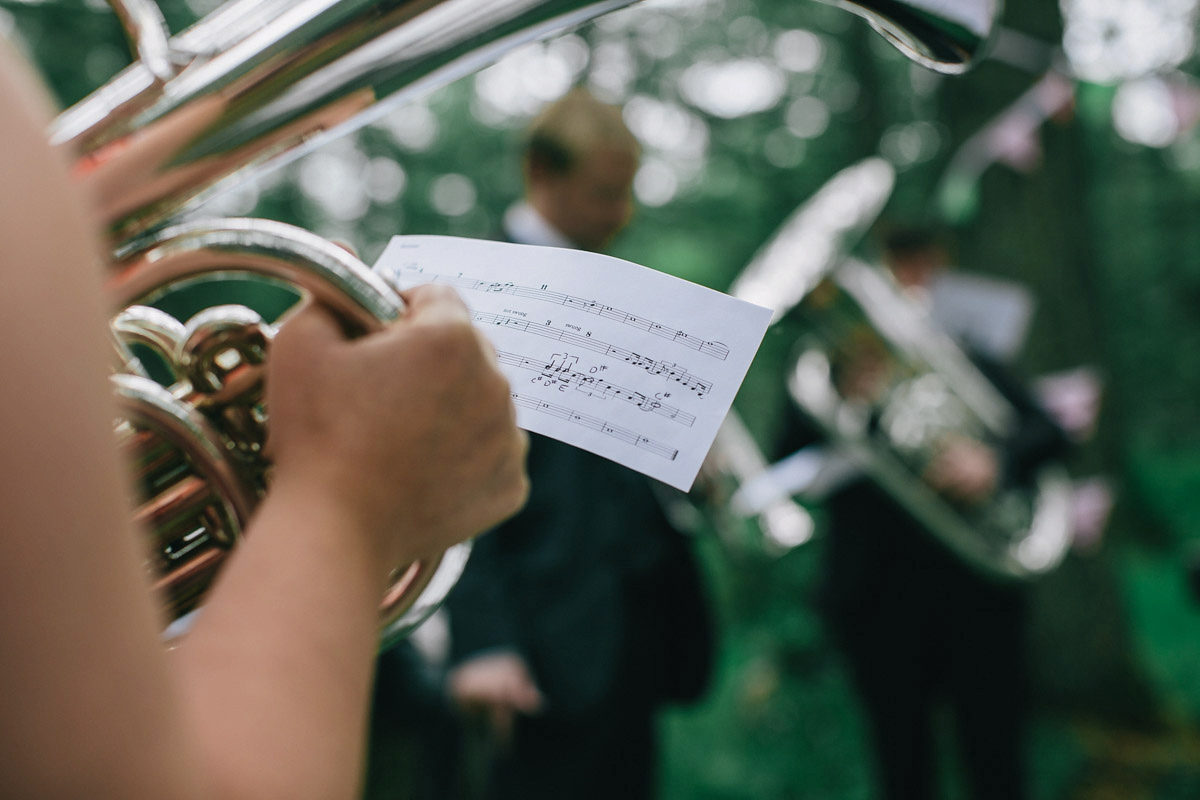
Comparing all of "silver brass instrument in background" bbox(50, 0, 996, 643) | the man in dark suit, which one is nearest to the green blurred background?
"silver brass instrument in background" bbox(50, 0, 996, 643)

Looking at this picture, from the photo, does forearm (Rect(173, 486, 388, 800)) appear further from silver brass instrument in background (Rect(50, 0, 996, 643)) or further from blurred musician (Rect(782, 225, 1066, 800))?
blurred musician (Rect(782, 225, 1066, 800))

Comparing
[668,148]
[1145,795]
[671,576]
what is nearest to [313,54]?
[671,576]

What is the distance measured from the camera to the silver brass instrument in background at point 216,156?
2.24 feet

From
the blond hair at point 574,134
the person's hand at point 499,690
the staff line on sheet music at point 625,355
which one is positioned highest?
the staff line on sheet music at point 625,355

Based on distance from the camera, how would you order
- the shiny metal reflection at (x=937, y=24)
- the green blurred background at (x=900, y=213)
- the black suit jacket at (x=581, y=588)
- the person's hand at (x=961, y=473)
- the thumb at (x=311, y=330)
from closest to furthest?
the thumb at (x=311, y=330)
the shiny metal reflection at (x=937, y=24)
the black suit jacket at (x=581, y=588)
the person's hand at (x=961, y=473)
the green blurred background at (x=900, y=213)

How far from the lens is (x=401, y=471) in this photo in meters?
0.54

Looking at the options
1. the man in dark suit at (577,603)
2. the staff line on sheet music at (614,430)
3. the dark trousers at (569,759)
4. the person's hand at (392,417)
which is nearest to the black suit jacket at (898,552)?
the man in dark suit at (577,603)

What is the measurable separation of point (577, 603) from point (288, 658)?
4.23 feet

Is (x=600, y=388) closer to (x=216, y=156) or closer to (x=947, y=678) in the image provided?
(x=216, y=156)

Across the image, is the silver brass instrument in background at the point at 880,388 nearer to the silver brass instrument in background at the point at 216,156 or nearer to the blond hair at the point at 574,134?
the blond hair at the point at 574,134

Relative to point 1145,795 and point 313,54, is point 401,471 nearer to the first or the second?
point 313,54

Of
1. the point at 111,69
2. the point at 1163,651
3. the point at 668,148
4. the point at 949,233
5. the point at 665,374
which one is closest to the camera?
the point at 665,374

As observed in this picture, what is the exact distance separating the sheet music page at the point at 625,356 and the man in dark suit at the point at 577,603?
103 cm

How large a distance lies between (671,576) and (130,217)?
4.64ft
